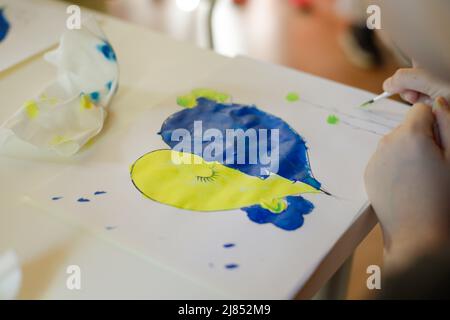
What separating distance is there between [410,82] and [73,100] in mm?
384

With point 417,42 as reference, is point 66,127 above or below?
below

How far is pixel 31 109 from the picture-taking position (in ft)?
1.96

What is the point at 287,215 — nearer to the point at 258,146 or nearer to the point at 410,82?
the point at 258,146

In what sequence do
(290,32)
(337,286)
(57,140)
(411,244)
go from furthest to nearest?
(290,32), (337,286), (57,140), (411,244)

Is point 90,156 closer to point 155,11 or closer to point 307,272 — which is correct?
point 307,272

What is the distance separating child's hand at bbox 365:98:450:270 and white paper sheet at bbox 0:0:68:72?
0.50 meters

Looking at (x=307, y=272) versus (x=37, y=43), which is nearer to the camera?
(x=307, y=272)

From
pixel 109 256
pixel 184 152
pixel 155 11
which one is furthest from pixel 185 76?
pixel 155 11

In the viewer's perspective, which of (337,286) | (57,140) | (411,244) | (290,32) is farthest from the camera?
(290,32)

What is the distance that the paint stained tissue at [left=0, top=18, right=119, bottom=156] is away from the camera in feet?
1.89

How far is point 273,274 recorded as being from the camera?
0.43m

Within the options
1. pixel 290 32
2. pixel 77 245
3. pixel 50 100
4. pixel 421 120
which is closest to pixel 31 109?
pixel 50 100

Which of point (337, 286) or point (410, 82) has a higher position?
point (410, 82)

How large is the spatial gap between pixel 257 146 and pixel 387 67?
1.34m
